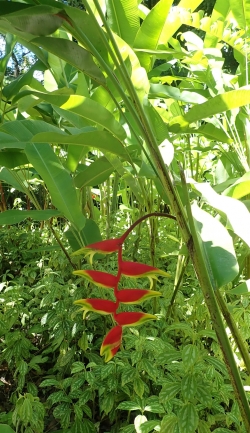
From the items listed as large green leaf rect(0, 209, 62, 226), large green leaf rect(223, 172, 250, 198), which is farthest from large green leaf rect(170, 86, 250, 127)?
large green leaf rect(0, 209, 62, 226)

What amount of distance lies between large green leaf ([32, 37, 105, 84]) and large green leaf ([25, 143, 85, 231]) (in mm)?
Answer: 348

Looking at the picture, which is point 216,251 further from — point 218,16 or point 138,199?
point 218,16

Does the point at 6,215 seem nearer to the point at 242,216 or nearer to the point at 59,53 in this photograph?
the point at 59,53

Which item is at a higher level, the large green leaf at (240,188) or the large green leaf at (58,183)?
the large green leaf at (58,183)

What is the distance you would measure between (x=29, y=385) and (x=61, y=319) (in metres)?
0.18

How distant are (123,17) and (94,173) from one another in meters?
0.33

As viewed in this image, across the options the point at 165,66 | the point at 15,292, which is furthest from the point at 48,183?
the point at 165,66

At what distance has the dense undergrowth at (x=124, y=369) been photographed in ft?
2.29

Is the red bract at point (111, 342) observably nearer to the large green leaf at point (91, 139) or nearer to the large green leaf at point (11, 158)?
the large green leaf at point (91, 139)

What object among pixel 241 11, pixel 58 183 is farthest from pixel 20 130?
pixel 241 11

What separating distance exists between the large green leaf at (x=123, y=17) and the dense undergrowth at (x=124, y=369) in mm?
508

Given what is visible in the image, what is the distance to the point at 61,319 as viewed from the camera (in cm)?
109

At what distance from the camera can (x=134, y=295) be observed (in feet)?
1.65

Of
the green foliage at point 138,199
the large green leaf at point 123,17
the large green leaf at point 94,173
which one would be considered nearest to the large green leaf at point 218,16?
the green foliage at point 138,199
